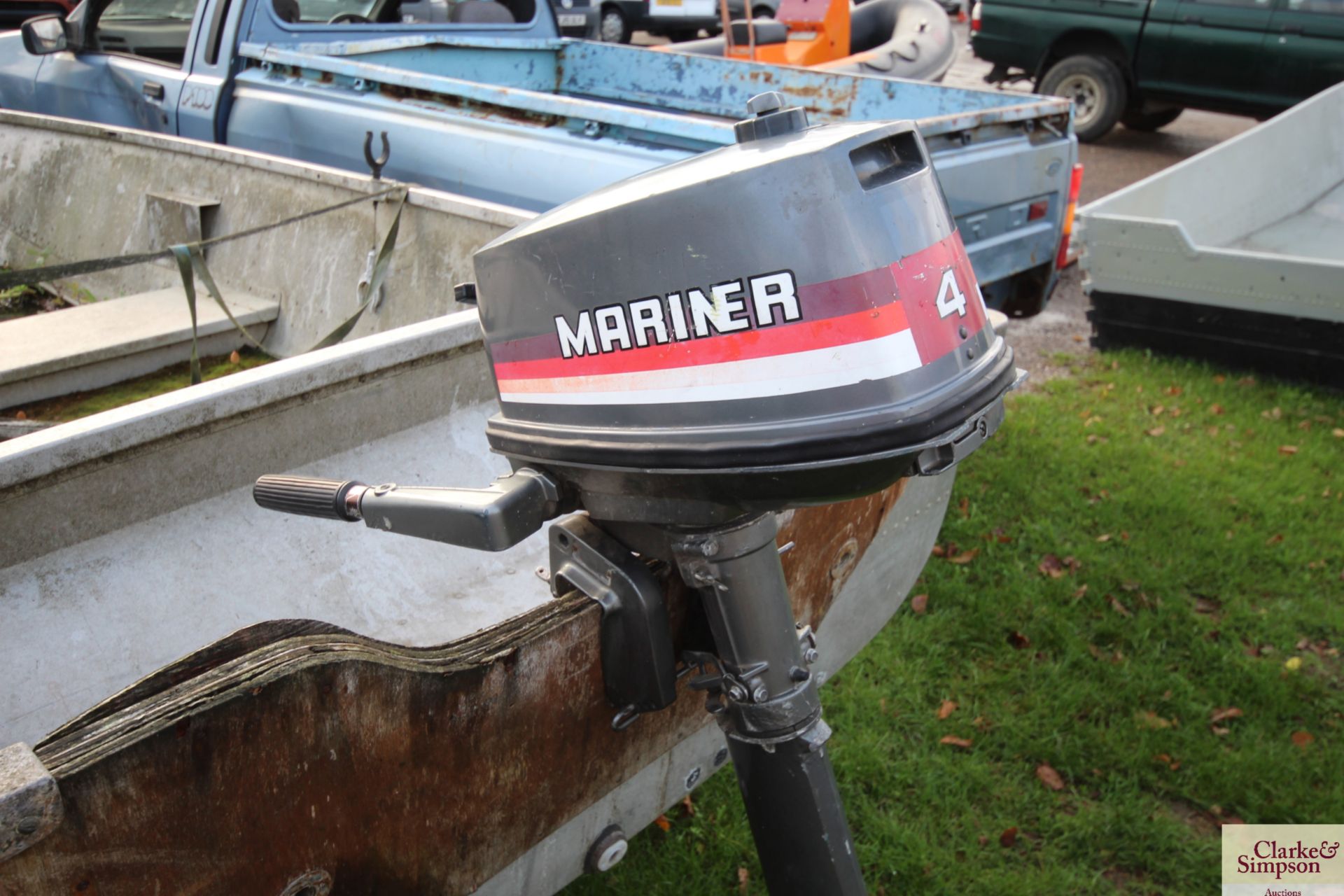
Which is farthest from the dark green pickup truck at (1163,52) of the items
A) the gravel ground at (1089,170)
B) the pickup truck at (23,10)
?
the pickup truck at (23,10)

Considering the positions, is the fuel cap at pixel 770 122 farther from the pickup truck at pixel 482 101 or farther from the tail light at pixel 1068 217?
the tail light at pixel 1068 217

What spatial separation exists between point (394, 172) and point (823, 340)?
2878 mm

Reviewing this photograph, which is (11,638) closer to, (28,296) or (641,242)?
(641,242)

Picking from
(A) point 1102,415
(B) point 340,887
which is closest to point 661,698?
(B) point 340,887

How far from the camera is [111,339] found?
10.1 feet

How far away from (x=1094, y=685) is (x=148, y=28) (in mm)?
4351

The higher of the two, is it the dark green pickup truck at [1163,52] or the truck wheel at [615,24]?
the truck wheel at [615,24]

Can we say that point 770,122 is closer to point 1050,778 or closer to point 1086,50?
point 1050,778

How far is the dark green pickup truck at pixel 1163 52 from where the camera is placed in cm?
758

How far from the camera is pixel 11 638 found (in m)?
1.84

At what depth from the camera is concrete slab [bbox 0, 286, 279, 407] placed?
115 inches

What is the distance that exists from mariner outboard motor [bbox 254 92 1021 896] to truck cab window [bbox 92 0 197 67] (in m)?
3.61

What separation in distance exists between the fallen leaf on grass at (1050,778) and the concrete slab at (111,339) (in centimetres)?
268

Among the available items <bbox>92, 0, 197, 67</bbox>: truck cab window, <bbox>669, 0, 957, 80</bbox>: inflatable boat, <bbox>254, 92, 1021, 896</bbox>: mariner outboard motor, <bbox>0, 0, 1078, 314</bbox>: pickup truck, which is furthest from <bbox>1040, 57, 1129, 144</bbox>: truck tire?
<bbox>254, 92, 1021, 896</bbox>: mariner outboard motor
